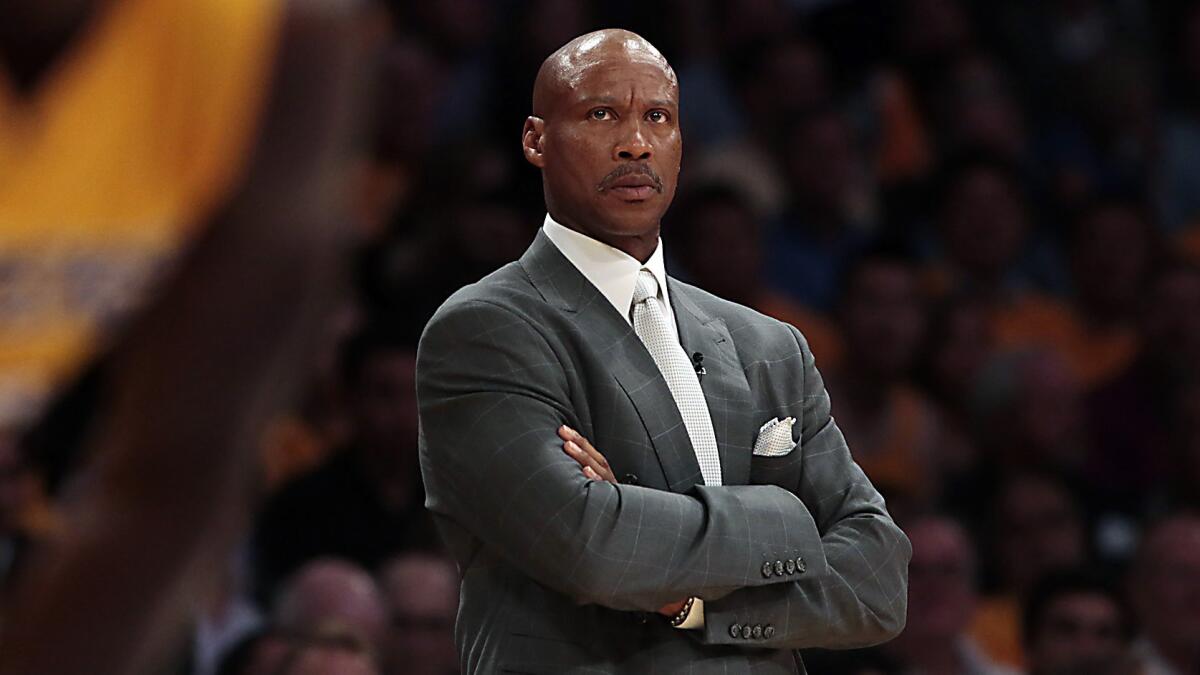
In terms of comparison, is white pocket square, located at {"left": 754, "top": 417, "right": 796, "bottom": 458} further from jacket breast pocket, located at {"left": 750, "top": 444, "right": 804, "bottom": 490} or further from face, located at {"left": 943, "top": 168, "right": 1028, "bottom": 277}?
face, located at {"left": 943, "top": 168, "right": 1028, "bottom": 277}

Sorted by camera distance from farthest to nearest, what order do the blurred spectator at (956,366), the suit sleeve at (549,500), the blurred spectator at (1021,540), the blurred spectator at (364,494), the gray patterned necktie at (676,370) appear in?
the blurred spectator at (956,366), the blurred spectator at (1021,540), the blurred spectator at (364,494), the gray patterned necktie at (676,370), the suit sleeve at (549,500)

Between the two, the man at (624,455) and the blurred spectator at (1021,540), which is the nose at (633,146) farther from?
the blurred spectator at (1021,540)

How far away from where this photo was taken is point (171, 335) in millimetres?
790

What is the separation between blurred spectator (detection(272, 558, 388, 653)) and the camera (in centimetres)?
498

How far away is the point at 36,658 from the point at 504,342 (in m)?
2.04

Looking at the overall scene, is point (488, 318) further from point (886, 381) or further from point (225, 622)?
point (886, 381)

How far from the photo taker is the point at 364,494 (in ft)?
18.3

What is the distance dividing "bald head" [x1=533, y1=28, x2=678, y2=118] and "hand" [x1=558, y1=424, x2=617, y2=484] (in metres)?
0.53

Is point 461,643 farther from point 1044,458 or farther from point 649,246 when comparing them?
point 1044,458

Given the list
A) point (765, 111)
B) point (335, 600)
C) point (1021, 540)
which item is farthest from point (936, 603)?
point (765, 111)

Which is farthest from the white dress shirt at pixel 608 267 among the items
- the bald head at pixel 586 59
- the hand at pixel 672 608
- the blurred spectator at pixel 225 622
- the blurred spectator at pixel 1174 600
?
the blurred spectator at pixel 1174 600

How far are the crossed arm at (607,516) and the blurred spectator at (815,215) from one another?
433 centimetres

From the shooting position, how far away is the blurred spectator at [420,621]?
527 centimetres

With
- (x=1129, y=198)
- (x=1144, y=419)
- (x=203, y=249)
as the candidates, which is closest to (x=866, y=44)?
(x=1129, y=198)
